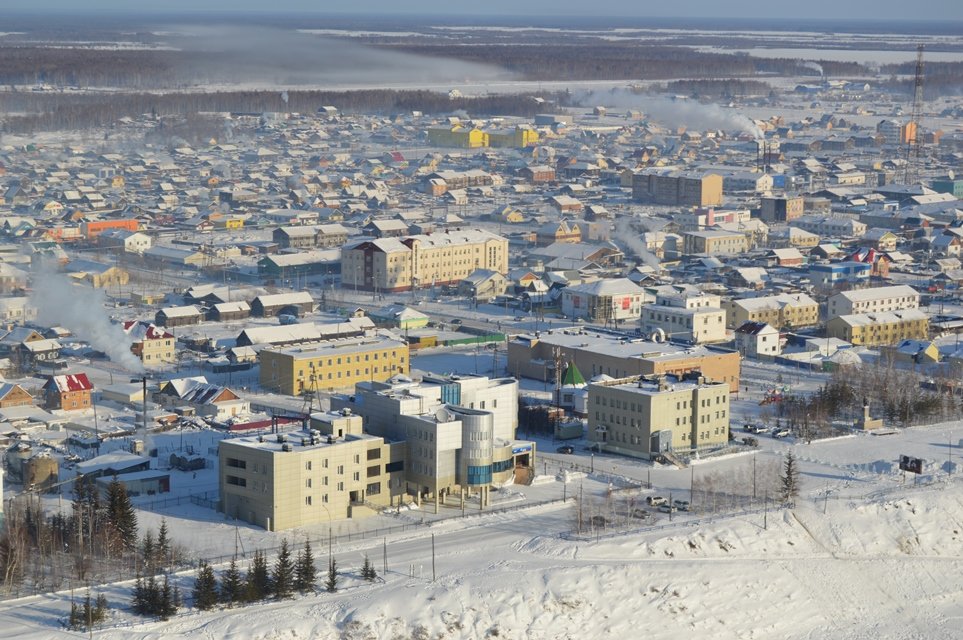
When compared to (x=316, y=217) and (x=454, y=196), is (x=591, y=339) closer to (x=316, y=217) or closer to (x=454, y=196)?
(x=316, y=217)

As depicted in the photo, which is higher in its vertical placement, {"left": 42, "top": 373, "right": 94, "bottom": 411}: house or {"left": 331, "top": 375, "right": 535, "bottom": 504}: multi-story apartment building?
{"left": 331, "top": 375, "right": 535, "bottom": 504}: multi-story apartment building

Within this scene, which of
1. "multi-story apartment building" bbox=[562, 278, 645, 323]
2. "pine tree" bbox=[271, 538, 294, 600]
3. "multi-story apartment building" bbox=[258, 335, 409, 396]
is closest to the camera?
"pine tree" bbox=[271, 538, 294, 600]

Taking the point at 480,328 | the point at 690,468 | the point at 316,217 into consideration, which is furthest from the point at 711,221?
the point at 690,468

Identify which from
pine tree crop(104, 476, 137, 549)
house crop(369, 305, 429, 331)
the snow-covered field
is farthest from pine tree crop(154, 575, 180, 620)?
house crop(369, 305, 429, 331)

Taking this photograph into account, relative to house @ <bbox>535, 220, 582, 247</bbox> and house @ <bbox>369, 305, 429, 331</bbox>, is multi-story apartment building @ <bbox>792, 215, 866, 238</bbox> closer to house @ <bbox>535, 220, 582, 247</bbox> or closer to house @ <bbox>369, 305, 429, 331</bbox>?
house @ <bbox>535, 220, 582, 247</bbox>

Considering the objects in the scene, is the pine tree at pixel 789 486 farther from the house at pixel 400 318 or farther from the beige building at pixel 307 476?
the house at pixel 400 318
